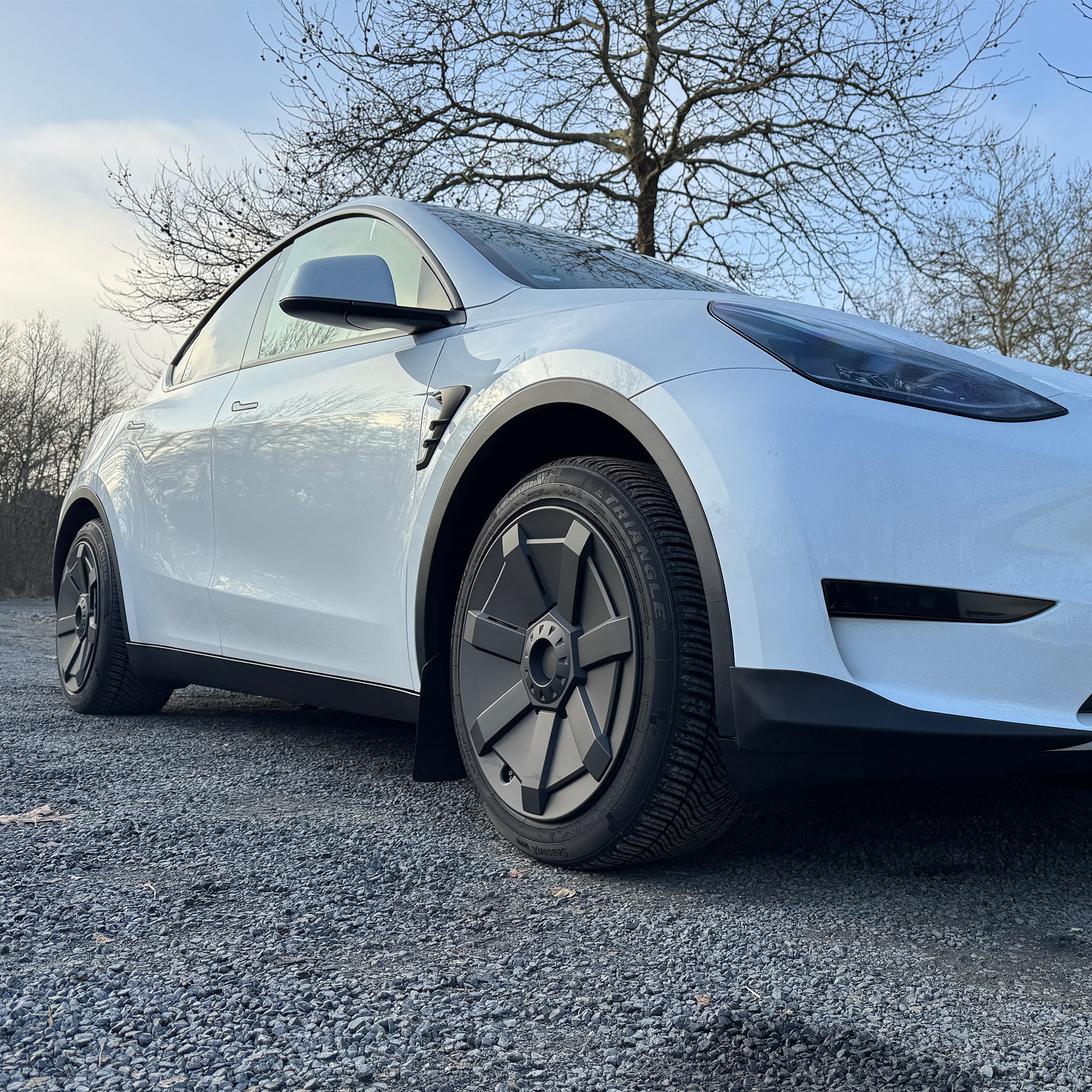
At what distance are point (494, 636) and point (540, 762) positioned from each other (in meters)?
0.30

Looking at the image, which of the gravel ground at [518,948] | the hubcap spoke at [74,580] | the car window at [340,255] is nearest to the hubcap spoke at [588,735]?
the gravel ground at [518,948]

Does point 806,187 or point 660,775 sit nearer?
point 660,775

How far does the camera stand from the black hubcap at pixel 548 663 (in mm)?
1949

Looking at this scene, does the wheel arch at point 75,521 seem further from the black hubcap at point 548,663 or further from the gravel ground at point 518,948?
the black hubcap at point 548,663

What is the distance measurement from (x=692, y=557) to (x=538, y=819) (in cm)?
62

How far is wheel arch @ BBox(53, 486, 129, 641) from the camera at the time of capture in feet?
13.6

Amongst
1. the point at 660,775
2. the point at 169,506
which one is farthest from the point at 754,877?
the point at 169,506

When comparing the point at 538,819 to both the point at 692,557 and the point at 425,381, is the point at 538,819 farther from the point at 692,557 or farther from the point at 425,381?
the point at 425,381

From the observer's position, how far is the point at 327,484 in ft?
9.09

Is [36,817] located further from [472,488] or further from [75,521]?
[75,521]

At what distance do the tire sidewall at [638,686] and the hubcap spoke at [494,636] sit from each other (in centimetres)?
27

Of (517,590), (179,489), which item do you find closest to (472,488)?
(517,590)

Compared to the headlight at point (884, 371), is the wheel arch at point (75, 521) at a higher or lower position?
lower

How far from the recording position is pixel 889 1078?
124cm
